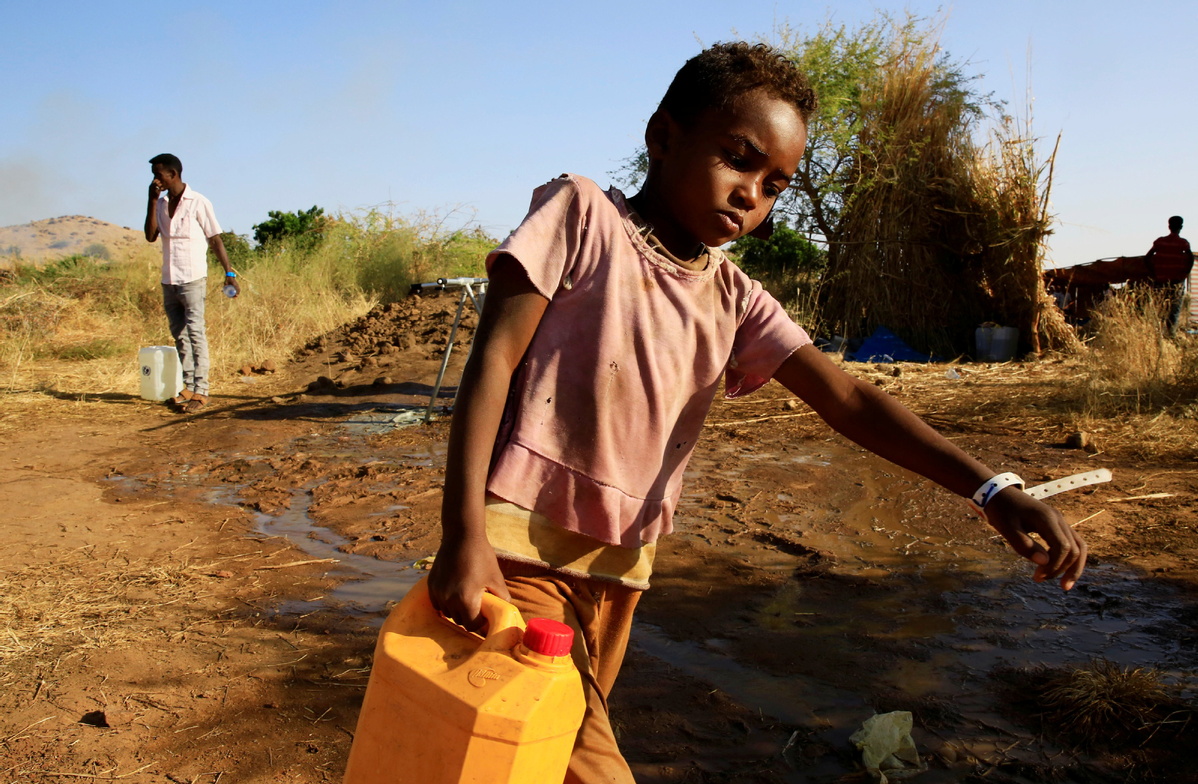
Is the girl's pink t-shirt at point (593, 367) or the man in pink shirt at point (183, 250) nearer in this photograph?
the girl's pink t-shirt at point (593, 367)

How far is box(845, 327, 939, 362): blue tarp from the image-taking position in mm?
10516

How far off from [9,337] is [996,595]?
10.3 meters

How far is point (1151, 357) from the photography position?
20.9 feet

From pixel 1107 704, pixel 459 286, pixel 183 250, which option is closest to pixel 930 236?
pixel 459 286

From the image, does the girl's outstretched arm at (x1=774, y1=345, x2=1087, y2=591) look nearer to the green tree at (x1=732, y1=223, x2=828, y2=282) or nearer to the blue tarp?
the blue tarp

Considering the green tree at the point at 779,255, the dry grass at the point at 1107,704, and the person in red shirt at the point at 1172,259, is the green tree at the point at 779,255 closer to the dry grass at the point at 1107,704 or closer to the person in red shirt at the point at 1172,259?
the person in red shirt at the point at 1172,259

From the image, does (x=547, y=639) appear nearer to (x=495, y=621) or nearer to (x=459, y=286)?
(x=495, y=621)

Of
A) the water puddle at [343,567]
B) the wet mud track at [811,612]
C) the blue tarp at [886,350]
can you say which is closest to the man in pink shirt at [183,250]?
the wet mud track at [811,612]

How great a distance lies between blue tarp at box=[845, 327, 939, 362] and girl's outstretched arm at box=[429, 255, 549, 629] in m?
9.66

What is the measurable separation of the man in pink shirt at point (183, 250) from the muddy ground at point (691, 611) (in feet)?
5.03

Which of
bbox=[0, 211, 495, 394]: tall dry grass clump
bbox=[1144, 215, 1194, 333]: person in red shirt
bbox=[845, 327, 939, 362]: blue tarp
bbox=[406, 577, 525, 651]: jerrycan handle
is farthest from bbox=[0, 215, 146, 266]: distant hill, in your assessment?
bbox=[406, 577, 525, 651]: jerrycan handle

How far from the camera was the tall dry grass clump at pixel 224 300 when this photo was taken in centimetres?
941

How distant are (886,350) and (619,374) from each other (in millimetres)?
9832

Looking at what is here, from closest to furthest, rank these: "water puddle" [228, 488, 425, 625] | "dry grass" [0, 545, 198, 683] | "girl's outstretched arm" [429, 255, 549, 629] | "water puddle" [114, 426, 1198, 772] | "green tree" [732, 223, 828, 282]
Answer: "girl's outstretched arm" [429, 255, 549, 629] < "water puddle" [114, 426, 1198, 772] < "dry grass" [0, 545, 198, 683] < "water puddle" [228, 488, 425, 625] < "green tree" [732, 223, 828, 282]
